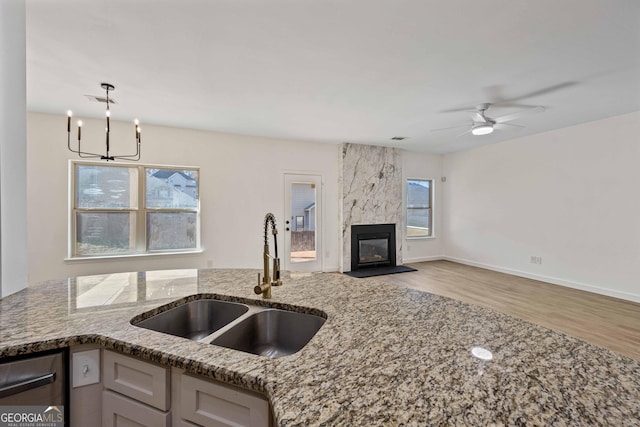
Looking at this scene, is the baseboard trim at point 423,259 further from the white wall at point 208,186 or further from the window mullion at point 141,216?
the window mullion at point 141,216

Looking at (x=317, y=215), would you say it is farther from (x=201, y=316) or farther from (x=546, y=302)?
(x=201, y=316)

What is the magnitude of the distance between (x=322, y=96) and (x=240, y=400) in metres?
3.09

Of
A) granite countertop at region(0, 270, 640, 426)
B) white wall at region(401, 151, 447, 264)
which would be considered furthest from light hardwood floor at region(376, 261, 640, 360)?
granite countertop at region(0, 270, 640, 426)

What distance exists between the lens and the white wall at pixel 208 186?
12.4 ft

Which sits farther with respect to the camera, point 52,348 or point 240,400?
point 52,348

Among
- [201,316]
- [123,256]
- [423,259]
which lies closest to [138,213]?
[123,256]

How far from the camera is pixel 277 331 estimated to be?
1.40 meters

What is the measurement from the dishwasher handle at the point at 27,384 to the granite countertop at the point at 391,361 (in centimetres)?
10

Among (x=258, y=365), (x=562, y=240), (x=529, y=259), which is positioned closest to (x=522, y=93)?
(x=562, y=240)

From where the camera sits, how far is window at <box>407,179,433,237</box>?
6.59 metres

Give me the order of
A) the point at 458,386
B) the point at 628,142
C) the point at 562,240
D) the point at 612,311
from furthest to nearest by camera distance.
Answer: the point at 562,240
the point at 628,142
the point at 612,311
the point at 458,386

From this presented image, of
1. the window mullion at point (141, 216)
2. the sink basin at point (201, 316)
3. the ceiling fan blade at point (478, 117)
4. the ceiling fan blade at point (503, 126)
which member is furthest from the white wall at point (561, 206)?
the window mullion at point (141, 216)

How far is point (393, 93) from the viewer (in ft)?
10.4

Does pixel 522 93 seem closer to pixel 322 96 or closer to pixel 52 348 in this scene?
pixel 322 96
